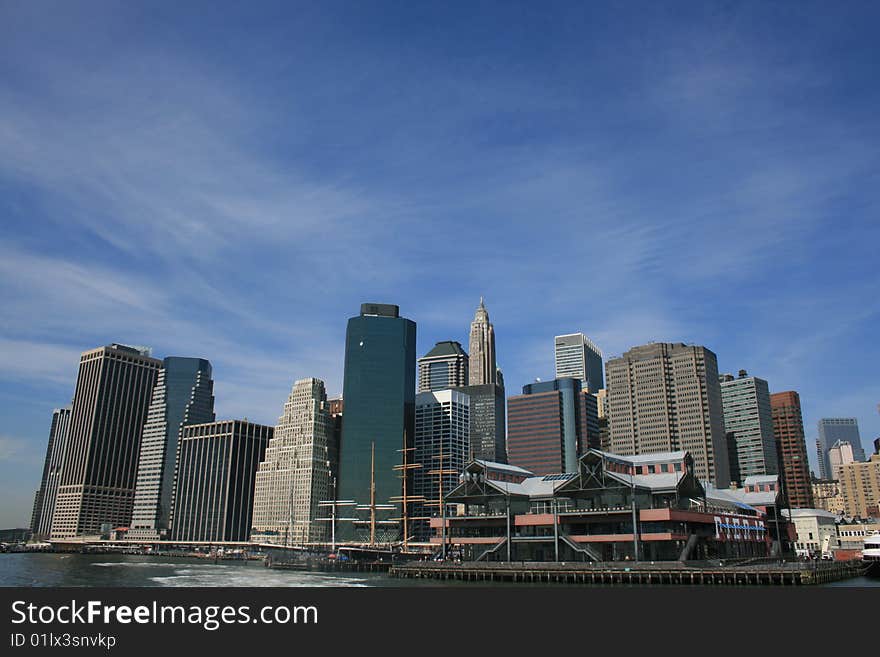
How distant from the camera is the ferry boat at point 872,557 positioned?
396 ft

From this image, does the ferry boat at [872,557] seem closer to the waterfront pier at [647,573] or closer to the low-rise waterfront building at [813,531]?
the waterfront pier at [647,573]

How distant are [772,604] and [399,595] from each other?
76.2 ft

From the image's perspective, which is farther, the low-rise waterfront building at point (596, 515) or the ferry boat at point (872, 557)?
the ferry boat at point (872, 557)

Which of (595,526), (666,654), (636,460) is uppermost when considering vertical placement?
(636,460)

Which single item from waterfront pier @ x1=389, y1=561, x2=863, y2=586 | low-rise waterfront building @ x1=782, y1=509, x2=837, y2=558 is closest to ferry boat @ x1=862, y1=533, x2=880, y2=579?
waterfront pier @ x1=389, y1=561, x2=863, y2=586

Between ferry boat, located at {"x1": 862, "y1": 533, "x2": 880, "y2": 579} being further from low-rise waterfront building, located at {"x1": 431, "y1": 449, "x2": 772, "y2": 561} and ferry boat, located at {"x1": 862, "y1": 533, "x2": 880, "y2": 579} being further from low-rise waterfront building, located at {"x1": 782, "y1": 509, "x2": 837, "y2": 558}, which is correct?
low-rise waterfront building, located at {"x1": 782, "y1": 509, "x2": 837, "y2": 558}

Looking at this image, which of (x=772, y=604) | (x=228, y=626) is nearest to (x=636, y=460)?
(x=772, y=604)

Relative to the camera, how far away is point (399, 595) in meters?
37.5

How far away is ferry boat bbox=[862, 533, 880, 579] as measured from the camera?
121 meters

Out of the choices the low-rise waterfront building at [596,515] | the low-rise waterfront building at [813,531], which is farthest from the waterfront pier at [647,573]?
the low-rise waterfront building at [813,531]

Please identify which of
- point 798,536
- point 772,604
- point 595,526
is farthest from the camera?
point 798,536

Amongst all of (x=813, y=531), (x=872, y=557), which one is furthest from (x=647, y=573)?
(x=813, y=531)

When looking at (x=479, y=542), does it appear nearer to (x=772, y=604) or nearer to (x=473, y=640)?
(x=772, y=604)

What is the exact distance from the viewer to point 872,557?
123m
